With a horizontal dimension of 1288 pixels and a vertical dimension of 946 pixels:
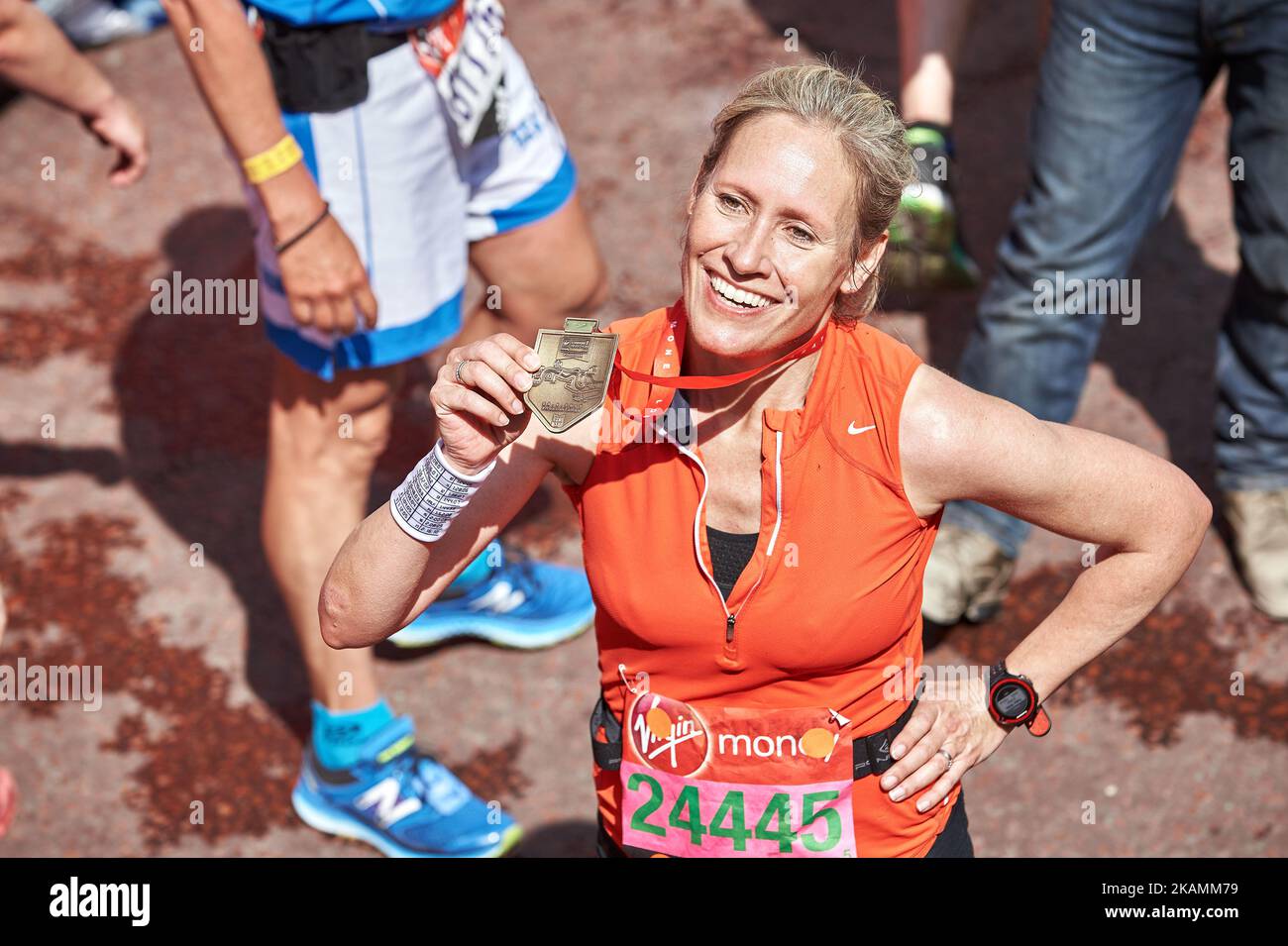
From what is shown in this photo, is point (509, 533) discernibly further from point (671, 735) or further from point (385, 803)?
point (671, 735)

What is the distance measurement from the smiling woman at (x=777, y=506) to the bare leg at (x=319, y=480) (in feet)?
3.63

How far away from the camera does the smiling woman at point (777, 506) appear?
2.39m

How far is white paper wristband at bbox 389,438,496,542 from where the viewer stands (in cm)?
226

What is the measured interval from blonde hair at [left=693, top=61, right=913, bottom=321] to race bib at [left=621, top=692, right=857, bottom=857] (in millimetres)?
794

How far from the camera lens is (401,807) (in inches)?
148

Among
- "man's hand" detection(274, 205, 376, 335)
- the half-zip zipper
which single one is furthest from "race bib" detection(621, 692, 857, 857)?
"man's hand" detection(274, 205, 376, 335)

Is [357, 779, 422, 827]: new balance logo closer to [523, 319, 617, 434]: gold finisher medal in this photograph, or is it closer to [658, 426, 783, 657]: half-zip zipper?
[658, 426, 783, 657]: half-zip zipper

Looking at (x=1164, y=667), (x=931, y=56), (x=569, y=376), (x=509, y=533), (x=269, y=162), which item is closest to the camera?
(x=569, y=376)

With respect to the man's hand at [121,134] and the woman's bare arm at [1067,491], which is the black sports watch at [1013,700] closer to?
the woman's bare arm at [1067,491]

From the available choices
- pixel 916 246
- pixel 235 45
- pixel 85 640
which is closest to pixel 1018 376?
pixel 916 246

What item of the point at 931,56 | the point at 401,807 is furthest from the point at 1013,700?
the point at 931,56

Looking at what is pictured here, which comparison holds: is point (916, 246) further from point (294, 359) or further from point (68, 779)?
point (68, 779)

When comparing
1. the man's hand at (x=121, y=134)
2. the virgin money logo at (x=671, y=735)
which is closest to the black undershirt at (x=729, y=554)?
the virgin money logo at (x=671, y=735)

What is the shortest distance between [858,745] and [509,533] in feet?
7.39
